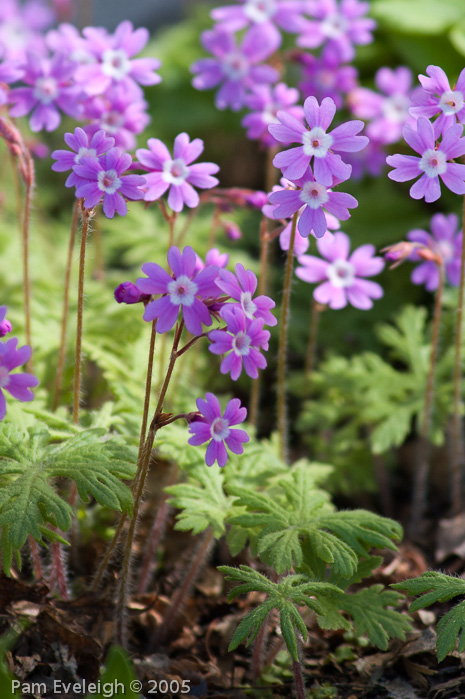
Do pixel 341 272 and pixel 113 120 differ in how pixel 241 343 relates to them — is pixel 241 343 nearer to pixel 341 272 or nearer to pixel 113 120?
pixel 341 272

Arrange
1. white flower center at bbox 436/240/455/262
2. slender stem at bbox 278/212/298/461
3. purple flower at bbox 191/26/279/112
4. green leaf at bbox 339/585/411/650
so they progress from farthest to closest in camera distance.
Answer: purple flower at bbox 191/26/279/112 < white flower center at bbox 436/240/455/262 < slender stem at bbox 278/212/298/461 < green leaf at bbox 339/585/411/650

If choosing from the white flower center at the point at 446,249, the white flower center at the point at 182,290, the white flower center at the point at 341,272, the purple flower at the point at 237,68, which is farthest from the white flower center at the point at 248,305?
the purple flower at the point at 237,68

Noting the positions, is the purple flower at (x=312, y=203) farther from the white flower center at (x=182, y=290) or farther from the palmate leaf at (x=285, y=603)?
the palmate leaf at (x=285, y=603)

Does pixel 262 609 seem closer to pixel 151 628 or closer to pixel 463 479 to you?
pixel 151 628

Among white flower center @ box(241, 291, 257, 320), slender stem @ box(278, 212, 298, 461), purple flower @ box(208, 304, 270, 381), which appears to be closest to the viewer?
purple flower @ box(208, 304, 270, 381)

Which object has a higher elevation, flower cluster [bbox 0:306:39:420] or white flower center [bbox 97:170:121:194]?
white flower center [bbox 97:170:121:194]

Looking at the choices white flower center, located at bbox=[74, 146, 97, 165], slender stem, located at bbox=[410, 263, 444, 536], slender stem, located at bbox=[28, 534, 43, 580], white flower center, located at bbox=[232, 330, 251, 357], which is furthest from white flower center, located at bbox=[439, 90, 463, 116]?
slender stem, located at bbox=[28, 534, 43, 580]

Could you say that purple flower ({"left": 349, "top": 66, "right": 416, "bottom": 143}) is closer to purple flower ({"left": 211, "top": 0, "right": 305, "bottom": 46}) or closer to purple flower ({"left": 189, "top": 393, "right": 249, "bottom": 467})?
purple flower ({"left": 211, "top": 0, "right": 305, "bottom": 46})
